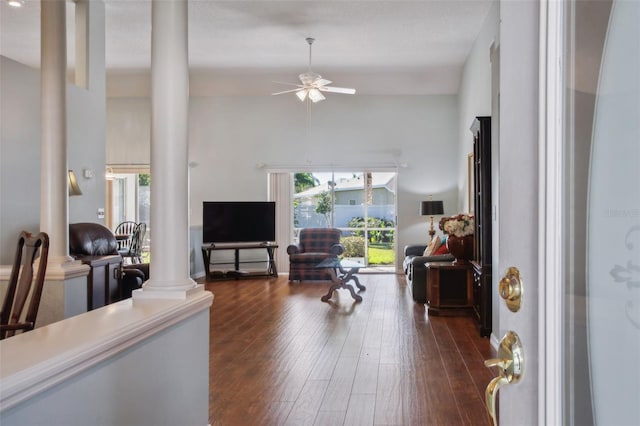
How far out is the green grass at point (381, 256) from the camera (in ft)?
30.7

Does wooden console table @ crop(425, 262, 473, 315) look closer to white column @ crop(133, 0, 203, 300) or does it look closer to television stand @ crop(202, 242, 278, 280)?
white column @ crop(133, 0, 203, 300)

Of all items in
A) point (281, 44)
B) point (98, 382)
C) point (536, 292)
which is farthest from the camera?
point (281, 44)

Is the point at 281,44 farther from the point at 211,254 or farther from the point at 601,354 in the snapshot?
the point at 601,354

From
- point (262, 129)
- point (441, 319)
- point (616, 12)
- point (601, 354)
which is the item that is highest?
point (262, 129)

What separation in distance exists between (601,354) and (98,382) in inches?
57.0

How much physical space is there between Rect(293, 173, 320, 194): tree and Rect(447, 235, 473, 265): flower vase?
441cm

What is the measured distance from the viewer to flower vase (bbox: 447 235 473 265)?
533 cm

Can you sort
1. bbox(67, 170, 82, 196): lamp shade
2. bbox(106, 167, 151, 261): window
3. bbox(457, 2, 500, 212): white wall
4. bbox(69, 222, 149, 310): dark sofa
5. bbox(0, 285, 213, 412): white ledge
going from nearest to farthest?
bbox(0, 285, 213, 412): white ledge
bbox(69, 222, 149, 310): dark sofa
bbox(67, 170, 82, 196): lamp shade
bbox(457, 2, 500, 212): white wall
bbox(106, 167, 151, 261): window

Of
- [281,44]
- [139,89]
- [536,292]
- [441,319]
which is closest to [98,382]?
[536,292]

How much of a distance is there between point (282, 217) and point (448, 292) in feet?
14.9

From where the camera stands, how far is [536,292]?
78 centimetres

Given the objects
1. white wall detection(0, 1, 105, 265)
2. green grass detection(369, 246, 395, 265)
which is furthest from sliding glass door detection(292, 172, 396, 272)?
white wall detection(0, 1, 105, 265)

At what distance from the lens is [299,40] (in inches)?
273

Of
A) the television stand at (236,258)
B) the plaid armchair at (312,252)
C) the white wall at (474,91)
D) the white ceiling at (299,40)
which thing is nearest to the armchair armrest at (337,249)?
the plaid armchair at (312,252)
